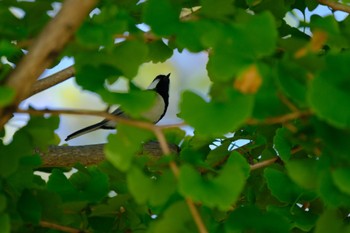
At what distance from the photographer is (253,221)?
0.96 m

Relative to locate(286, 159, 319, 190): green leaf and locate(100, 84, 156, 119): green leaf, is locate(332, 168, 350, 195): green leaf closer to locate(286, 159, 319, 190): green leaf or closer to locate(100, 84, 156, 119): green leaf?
locate(286, 159, 319, 190): green leaf

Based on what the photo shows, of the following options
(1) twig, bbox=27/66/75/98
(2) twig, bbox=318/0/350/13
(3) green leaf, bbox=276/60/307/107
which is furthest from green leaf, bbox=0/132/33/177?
(2) twig, bbox=318/0/350/13

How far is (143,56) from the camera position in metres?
0.88

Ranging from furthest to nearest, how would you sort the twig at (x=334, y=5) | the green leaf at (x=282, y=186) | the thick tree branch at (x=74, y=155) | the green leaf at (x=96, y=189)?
the thick tree branch at (x=74, y=155)
the twig at (x=334, y=5)
the green leaf at (x=282, y=186)
the green leaf at (x=96, y=189)

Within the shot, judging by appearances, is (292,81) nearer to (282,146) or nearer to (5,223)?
(5,223)

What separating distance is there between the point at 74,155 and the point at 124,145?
1.39 metres

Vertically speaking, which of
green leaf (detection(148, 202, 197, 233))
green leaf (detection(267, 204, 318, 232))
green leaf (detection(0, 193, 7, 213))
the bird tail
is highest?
green leaf (detection(0, 193, 7, 213))

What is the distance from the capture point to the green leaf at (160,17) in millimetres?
844

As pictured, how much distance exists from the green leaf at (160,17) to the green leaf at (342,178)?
23 centimetres

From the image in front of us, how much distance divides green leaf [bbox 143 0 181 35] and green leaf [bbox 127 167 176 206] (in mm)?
159

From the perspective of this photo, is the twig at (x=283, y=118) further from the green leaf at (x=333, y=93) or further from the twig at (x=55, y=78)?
the twig at (x=55, y=78)

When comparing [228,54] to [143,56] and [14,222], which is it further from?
[14,222]

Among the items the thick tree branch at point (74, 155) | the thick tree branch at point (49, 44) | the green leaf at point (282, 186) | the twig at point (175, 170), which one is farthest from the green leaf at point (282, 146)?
the thick tree branch at point (74, 155)

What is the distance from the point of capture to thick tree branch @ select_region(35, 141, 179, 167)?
2129 millimetres
